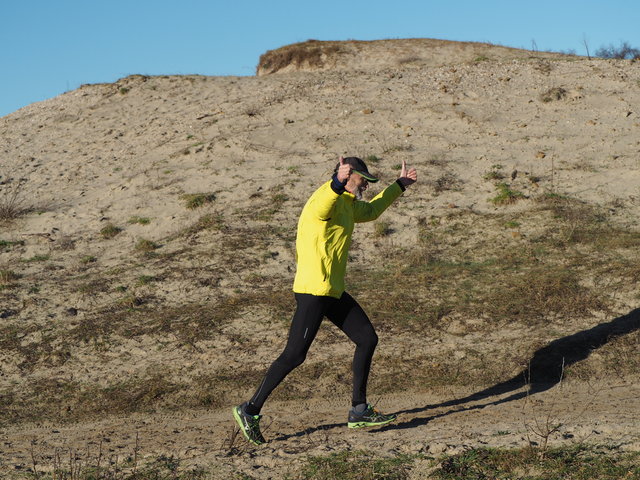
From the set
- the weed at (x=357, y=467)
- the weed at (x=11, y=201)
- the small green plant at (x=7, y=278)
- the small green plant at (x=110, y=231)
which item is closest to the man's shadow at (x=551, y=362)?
the weed at (x=357, y=467)

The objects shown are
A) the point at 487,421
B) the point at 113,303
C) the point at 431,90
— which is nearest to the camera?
the point at 487,421

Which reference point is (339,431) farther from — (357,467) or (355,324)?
(357,467)

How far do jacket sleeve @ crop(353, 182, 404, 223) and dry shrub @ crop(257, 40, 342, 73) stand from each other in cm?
1633

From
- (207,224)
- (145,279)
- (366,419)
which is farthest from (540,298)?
(207,224)

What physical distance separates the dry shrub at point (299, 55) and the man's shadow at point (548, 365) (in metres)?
15.1

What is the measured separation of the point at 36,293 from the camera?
10727 mm

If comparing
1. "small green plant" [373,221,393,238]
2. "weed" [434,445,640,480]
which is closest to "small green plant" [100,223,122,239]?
"small green plant" [373,221,393,238]

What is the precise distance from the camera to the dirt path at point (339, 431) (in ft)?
16.7

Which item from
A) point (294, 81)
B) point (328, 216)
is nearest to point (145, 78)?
point (294, 81)

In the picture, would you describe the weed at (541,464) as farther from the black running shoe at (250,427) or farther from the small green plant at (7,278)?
the small green plant at (7,278)

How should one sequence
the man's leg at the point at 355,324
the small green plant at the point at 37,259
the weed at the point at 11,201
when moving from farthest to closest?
the weed at the point at 11,201, the small green plant at the point at 37,259, the man's leg at the point at 355,324

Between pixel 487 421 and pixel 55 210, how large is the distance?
1157cm

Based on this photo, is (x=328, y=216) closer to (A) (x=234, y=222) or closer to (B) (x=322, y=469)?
(B) (x=322, y=469)

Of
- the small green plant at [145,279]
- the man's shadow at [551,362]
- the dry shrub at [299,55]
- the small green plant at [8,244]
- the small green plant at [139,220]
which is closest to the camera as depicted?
the man's shadow at [551,362]
